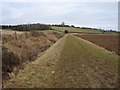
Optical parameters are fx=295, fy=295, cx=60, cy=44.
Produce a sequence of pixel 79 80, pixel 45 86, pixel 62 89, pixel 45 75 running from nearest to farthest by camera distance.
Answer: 1. pixel 62 89
2. pixel 45 86
3. pixel 79 80
4. pixel 45 75

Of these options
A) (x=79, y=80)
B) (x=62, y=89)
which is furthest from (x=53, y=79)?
(x=62, y=89)

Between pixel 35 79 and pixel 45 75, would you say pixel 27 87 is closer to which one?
pixel 35 79

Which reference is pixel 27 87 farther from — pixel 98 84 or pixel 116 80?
pixel 116 80

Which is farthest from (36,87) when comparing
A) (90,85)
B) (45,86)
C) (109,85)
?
(109,85)

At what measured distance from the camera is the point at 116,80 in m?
11.7

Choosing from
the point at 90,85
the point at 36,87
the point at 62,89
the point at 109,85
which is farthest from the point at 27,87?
the point at 109,85

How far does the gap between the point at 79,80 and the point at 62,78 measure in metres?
0.94

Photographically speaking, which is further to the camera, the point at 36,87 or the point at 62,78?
the point at 62,78

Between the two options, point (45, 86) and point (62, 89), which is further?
point (45, 86)

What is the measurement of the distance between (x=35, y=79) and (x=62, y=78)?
121 centimetres

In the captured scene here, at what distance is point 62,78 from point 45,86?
1566 mm

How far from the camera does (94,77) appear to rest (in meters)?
12.3

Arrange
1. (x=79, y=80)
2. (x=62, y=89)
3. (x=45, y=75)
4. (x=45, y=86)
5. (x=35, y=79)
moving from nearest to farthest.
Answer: (x=62, y=89) < (x=45, y=86) < (x=79, y=80) < (x=35, y=79) < (x=45, y=75)

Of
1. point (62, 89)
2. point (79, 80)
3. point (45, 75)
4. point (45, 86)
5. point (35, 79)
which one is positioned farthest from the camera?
point (45, 75)
